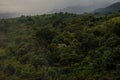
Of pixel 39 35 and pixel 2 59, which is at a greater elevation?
pixel 39 35

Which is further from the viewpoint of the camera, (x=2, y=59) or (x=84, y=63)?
(x=2, y=59)

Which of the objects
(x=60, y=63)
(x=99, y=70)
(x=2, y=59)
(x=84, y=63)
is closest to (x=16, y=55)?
(x=2, y=59)

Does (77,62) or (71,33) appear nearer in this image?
(77,62)

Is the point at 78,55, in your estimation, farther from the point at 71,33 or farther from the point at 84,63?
the point at 71,33

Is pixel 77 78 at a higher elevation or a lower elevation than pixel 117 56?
lower

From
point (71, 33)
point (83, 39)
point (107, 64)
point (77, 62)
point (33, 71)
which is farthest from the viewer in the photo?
point (71, 33)

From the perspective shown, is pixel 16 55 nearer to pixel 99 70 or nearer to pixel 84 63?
pixel 84 63

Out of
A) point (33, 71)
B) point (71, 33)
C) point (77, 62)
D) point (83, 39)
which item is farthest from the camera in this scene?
point (71, 33)

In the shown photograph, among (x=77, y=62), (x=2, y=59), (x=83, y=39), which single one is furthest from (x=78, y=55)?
(x=2, y=59)

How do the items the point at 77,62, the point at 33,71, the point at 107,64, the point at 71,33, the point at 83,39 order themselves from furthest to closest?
the point at 71,33
the point at 83,39
the point at 77,62
the point at 33,71
the point at 107,64
